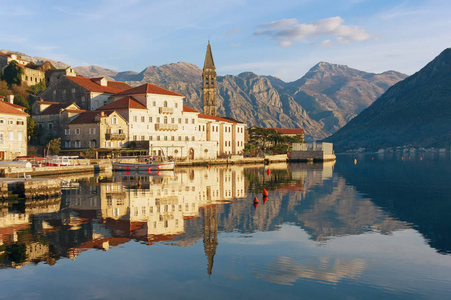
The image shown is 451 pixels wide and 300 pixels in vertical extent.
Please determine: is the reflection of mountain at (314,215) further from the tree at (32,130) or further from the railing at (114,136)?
the tree at (32,130)

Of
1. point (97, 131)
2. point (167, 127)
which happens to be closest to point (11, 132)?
point (97, 131)

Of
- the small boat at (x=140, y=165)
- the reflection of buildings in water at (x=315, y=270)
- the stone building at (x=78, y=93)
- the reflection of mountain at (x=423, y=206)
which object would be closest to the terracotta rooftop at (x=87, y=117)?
the stone building at (x=78, y=93)

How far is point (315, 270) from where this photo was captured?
19.3 meters

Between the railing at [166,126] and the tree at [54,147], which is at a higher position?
the railing at [166,126]

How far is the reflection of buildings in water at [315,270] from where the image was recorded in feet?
59.4

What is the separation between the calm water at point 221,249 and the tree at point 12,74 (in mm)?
80750

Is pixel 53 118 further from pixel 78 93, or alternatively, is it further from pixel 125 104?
pixel 125 104

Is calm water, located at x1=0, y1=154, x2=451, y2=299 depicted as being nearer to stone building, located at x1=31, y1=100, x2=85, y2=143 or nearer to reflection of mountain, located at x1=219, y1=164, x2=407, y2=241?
reflection of mountain, located at x1=219, y1=164, x2=407, y2=241

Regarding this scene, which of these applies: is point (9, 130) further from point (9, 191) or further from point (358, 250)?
point (358, 250)

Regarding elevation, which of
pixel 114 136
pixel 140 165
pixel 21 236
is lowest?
pixel 21 236

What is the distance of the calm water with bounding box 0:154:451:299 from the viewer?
55.6 ft

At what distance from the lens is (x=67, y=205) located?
36.1 metres

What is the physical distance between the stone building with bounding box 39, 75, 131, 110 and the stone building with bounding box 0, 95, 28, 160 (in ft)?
88.3

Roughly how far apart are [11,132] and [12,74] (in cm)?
3978
